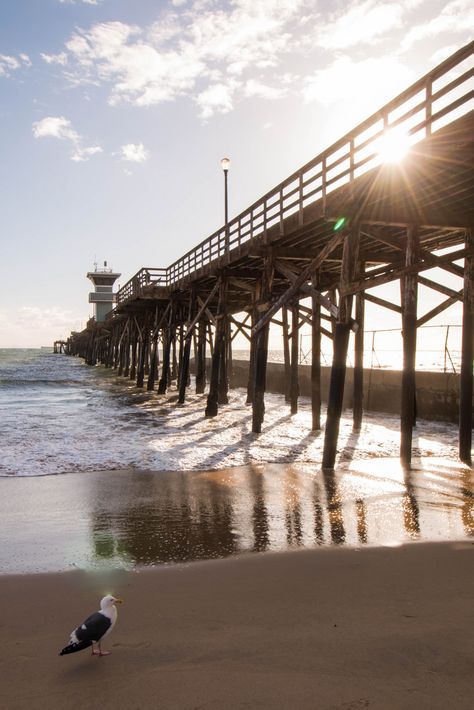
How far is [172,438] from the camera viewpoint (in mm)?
11273

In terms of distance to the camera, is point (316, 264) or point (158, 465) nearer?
point (158, 465)

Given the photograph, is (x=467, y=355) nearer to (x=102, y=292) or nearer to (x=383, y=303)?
(x=383, y=303)

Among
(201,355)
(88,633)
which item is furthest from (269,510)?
(201,355)

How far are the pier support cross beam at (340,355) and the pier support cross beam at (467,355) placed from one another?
191 cm

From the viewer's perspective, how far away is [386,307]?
34.2 ft

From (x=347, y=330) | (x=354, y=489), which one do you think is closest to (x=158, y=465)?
(x=354, y=489)

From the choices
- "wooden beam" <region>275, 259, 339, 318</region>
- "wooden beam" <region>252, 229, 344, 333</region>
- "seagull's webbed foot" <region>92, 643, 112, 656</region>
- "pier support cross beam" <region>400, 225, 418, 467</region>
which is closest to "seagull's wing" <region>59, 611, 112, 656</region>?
"seagull's webbed foot" <region>92, 643, 112, 656</region>

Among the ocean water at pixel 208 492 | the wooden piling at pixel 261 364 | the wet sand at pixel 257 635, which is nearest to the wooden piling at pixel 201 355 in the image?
the ocean water at pixel 208 492

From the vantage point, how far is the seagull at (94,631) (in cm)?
270

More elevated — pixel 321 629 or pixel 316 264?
pixel 316 264

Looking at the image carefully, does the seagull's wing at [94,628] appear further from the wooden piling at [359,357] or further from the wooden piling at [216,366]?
the wooden piling at [216,366]

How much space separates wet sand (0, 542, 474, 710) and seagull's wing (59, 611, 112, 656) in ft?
0.46

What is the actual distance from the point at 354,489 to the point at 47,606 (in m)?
4.47

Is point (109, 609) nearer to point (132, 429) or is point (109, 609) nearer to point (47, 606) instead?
point (47, 606)
